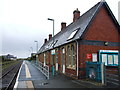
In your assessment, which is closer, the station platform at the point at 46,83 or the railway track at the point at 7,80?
the station platform at the point at 46,83

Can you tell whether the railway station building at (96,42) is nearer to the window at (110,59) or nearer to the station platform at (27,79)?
the window at (110,59)

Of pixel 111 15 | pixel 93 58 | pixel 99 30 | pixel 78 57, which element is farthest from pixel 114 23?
pixel 78 57

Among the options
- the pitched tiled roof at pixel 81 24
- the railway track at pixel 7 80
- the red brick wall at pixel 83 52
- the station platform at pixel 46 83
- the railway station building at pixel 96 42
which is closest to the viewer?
the station platform at pixel 46 83

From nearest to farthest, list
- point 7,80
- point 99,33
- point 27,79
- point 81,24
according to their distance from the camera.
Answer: point 27,79 → point 99,33 → point 7,80 → point 81,24

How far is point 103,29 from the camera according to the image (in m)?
16.5

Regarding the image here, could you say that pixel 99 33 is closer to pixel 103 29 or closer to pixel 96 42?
pixel 103 29

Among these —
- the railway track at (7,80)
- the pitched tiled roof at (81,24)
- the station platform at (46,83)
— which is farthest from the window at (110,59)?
the railway track at (7,80)

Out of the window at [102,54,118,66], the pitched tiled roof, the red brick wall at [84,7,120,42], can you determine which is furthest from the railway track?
the window at [102,54,118,66]

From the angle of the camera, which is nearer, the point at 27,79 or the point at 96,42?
the point at 27,79

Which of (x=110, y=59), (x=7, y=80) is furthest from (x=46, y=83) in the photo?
(x=110, y=59)

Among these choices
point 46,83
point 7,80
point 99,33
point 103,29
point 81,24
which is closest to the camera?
point 46,83

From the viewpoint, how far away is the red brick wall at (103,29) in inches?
619

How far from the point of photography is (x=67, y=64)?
18359mm

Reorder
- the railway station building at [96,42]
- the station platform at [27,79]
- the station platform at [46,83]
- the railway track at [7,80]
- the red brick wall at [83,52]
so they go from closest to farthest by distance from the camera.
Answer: the station platform at [46,83] → the station platform at [27,79] → the railway track at [7,80] → the red brick wall at [83,52] → the railway station building at [96,42]
